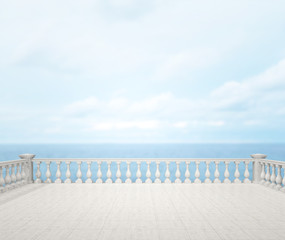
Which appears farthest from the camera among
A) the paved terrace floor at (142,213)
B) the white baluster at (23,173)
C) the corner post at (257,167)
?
the corner post at (257,167)

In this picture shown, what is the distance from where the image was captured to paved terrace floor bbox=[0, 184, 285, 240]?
4035 mm

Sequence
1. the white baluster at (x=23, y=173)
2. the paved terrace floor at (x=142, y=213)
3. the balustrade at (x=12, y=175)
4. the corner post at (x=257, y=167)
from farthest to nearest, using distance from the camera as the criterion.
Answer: the corner post at (x=257, y=167), the white baluster at (x=23, y=173), the balustrade at (x=12, y=175), the paved terrace floor at (x=142, y=213)

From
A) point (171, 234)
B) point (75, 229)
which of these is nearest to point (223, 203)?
point (171, 234)

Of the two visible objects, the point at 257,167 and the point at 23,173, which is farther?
the point at 257,167

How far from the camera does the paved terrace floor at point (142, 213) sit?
4.04 metres

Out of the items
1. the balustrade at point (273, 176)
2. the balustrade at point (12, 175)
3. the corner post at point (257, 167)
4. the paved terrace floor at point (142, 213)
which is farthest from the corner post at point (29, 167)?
the balustrade at point (273, 176)

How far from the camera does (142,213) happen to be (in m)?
5.07

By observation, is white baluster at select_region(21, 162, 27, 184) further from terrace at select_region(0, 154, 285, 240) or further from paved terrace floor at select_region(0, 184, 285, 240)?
paved terrace floor at select_region(0, 184, 285, 240)

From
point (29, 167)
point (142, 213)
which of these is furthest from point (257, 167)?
point (29, 167)

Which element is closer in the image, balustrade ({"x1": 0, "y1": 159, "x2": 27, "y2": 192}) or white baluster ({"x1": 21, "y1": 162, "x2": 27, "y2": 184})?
balustrade ({"x1": 0, "y1": 159, "x2": 27, "y2": 192})

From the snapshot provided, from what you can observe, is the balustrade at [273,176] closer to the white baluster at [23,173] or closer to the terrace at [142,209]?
the terrace at [142,209]

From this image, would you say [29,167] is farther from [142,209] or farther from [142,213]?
[142,213]

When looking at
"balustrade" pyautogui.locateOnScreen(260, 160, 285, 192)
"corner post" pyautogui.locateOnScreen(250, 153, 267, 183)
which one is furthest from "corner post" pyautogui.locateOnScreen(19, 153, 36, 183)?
"balustrade" pyautogui.locateOnScreen(260, 160, 285, 192)

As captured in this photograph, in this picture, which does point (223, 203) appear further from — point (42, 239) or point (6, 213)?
point (6, 213)
